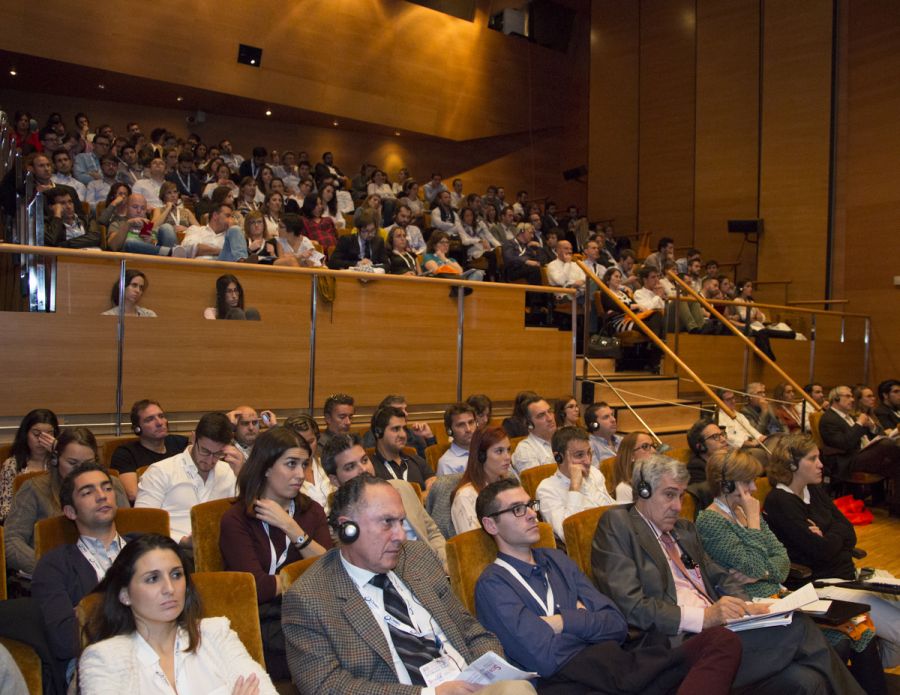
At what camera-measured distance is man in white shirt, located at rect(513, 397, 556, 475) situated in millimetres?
4270

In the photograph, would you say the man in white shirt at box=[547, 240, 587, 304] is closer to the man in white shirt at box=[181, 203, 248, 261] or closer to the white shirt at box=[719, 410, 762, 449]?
the white shirt at box=[719, 410, 762, 449]

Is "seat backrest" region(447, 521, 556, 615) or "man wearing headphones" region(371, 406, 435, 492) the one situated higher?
"man wearing headphones" region(371, 406, 435, 492)

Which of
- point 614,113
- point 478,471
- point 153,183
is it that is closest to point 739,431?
point 478,471

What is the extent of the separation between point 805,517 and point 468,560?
1.83m

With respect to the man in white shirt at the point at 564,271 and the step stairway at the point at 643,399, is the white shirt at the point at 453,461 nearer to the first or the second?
the step stairway at the point at 643,399

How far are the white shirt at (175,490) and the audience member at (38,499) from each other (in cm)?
13

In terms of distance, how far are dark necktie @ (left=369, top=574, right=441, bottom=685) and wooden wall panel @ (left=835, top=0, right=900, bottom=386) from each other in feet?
27.9

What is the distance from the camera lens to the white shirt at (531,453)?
4.26 metres

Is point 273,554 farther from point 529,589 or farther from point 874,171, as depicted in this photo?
point 874,171

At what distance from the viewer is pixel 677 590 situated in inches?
109

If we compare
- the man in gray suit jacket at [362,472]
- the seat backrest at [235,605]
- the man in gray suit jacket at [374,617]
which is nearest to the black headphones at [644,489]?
the man in gray suit jacket at [362,472]

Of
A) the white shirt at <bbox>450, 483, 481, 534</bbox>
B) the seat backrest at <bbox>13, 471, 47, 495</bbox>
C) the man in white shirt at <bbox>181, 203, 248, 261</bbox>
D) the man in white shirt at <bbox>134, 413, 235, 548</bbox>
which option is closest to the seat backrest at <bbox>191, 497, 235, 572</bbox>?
the man in white shirt at <bbox>134, 413, 235, 548</bbox>

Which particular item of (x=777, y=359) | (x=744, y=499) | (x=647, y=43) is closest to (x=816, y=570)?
(x=744, y=499)

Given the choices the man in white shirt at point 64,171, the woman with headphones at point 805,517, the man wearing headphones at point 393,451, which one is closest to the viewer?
the woman with headphones at point 805,517
